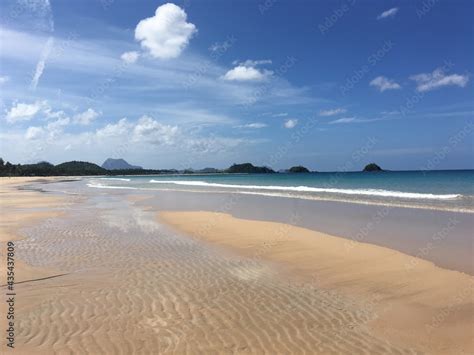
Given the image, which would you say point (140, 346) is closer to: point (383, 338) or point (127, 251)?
point (383, 338)

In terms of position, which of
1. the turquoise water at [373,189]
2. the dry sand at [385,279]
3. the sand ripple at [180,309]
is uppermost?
the turquoise water at [373,189]

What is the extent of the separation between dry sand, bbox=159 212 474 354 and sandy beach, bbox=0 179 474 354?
3 centimetres

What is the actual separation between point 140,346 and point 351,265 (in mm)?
6328

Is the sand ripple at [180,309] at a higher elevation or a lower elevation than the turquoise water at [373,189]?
lower

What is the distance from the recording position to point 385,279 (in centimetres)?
870

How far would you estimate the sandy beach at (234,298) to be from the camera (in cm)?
562

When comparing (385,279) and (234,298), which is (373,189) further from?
(234,298)

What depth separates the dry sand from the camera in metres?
6.00

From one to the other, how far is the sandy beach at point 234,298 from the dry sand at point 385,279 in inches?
1.1

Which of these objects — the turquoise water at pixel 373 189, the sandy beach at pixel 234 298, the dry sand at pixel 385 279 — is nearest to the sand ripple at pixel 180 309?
the sandy beach at pixel 234 298

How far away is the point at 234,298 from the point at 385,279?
369 centimetres

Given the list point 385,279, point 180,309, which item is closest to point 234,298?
point 180,309

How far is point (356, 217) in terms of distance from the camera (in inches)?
740

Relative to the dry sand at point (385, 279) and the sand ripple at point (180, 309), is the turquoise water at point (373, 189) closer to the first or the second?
the dry sand at point (385, 279)
